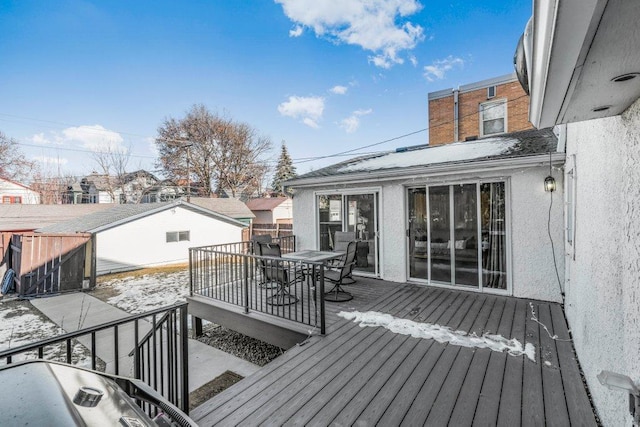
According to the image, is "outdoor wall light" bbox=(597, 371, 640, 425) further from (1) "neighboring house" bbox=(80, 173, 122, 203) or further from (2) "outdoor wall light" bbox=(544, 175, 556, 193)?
(1) "neighboring house" bbox=(80, 173, 122, 203)

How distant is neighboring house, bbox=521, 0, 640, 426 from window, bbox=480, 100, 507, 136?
33.8ft

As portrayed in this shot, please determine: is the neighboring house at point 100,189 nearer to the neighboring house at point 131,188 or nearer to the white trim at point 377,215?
the neighboring house at point 131,188

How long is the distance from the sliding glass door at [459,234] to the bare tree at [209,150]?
2570 cm

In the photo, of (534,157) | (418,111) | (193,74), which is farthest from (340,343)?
(193,74)

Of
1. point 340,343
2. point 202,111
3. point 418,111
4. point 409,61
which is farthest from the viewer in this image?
point 202,111

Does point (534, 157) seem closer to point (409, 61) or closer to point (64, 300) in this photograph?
point (409, 61)

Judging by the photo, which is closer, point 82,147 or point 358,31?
point 358,31

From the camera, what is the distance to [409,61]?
46.5 ft

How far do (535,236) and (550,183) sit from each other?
0.95 meters

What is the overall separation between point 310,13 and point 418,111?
7.88 m

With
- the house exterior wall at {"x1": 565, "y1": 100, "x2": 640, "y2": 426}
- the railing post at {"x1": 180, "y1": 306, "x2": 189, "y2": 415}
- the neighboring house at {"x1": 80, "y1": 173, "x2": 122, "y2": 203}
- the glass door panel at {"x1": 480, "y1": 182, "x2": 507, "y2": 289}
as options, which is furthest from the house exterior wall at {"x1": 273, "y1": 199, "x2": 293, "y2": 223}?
the house exterior wall at {"x1": 565, "y1": 100, "x2": 640, "y2": 426}

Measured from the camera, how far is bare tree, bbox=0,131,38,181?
24766 millimetres

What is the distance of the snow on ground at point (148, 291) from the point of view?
8086 millimetres

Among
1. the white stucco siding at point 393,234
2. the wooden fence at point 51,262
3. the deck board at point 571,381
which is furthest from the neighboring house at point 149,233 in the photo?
the deck board at point 571,381
